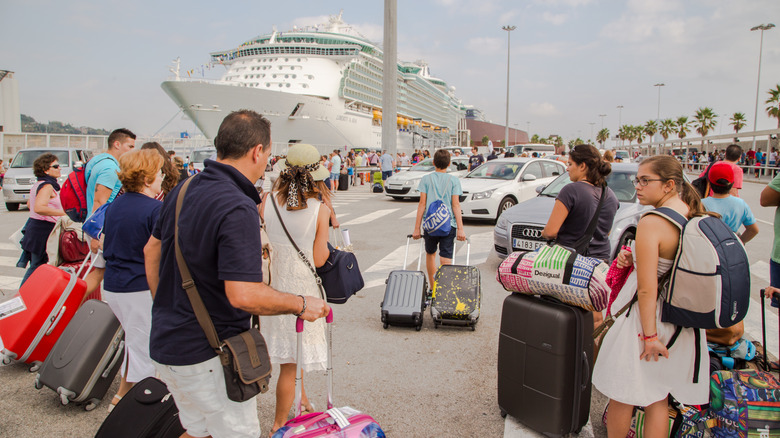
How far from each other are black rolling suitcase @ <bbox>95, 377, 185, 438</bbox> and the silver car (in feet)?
16.5

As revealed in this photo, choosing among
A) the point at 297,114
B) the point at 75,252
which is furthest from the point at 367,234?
the point at 297,114

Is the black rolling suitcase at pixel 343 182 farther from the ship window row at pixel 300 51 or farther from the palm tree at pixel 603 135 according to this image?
the palm tree at pixel 603 135

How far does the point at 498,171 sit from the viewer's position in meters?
12.6

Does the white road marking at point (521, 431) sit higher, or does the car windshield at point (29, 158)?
the car windshield at point (29, 158)

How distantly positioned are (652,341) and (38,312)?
4.26 meters

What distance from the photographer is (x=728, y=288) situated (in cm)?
221

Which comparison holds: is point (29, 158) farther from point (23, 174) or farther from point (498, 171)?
point (498, 171)

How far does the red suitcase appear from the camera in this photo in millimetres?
3705

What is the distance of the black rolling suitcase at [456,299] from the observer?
4.72 meters

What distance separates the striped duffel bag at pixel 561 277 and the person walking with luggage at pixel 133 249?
2.32 metres

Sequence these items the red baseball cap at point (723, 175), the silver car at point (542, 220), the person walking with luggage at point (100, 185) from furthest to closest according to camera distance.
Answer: the silver car at point (542, 220)
the red baseball cap at point (723, 175)
the person walking with luggage at point (100, 185)

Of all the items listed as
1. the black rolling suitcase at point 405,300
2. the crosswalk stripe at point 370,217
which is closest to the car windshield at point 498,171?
the crosswalk stripe at point 370,217

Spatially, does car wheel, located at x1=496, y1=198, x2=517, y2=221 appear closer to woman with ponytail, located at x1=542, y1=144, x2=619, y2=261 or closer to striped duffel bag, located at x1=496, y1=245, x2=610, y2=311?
woman with ponytail, located at x1=542, y1=144, x2=619, y2=261

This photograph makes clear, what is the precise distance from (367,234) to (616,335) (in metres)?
8.13
